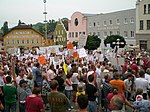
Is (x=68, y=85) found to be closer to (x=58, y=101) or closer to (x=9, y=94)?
(x=9, y=94)

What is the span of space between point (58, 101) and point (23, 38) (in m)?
95.9

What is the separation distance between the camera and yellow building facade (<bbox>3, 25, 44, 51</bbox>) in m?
101

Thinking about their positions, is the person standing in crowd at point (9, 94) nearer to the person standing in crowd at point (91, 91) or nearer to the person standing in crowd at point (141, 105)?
the person standing in crowd at point (91, 91)

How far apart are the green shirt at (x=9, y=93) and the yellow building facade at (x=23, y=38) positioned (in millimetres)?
92099

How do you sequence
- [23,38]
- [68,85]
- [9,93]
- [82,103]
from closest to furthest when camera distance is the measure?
1. [82,103]
2. [9,93]
3. [68,85]
4. [23,38]

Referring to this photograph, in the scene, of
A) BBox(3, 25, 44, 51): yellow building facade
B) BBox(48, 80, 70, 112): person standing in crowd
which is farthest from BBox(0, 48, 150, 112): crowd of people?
BBox(3, 25, 44, 51): yellow building facade

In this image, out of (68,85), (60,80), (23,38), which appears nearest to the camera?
(60,80)

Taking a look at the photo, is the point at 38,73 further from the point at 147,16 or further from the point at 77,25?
the point at 77,25

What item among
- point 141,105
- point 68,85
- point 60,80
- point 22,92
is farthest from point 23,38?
point 141,105

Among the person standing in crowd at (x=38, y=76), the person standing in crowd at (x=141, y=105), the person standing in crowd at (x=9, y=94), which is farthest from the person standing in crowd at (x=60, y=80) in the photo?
the person standing in crowd at (x=141, y=105)

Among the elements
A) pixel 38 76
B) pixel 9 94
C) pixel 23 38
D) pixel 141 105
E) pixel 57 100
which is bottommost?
pixel 141 105

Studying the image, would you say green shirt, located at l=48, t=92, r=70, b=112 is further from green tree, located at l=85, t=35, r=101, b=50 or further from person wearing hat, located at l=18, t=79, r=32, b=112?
green tree, located at l=85, t=35, r=101, b=50

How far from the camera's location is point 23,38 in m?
101

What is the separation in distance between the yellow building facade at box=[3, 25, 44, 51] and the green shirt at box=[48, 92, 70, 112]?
94185 mm
